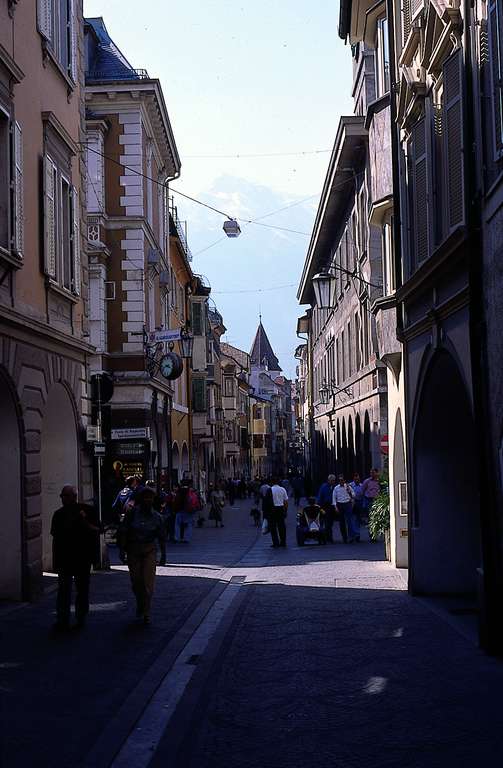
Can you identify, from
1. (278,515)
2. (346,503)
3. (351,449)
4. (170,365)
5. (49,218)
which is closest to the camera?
(49,218)

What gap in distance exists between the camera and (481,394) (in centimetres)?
1197

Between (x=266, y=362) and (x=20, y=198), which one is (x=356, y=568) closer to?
(x=20, y=198)

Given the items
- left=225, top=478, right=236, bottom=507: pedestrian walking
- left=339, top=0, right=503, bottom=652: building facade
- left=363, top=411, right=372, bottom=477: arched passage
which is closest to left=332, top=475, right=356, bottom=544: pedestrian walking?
left=363, top=411, right=372, bottom=477: arched passage

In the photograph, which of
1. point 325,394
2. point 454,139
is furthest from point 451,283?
point 325,394

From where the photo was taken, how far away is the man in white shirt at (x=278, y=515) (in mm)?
28344

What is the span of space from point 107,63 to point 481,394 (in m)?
28.9

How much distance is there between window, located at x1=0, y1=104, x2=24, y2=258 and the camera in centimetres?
1592

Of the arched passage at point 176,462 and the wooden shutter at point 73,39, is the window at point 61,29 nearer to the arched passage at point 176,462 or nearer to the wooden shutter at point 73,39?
the wooden shutter at point 73,39

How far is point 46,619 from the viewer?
48.5ft

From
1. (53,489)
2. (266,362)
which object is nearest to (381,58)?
(53,489)

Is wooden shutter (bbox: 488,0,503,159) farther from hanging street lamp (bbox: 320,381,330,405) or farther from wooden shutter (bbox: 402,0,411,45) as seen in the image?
hanging street lamp (bbox: 320,381,330,405)

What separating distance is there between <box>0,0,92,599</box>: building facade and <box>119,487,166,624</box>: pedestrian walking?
2530 mm

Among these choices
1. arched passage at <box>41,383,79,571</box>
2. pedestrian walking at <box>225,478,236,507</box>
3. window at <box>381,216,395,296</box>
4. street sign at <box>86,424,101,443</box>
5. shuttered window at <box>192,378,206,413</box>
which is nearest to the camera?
arched passage at <box>41,383,79,571</box>

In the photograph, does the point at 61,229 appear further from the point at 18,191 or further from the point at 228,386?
the point at 228,386
